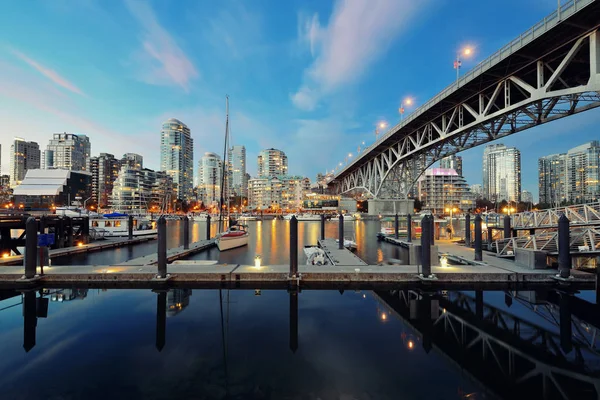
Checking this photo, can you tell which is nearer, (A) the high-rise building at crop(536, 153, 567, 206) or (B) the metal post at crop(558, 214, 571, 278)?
(B) the metal post at crop(558, 214, 571, 278)

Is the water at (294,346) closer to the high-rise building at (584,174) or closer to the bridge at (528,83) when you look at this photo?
the bridge at (528,83)

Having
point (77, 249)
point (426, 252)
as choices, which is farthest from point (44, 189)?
point (426, 252)

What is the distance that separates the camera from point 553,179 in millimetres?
158375

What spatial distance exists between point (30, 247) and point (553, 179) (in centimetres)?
21358

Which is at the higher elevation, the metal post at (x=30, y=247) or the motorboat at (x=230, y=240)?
the metal post at (x=30, y=247)

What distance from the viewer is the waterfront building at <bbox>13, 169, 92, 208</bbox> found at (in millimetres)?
108250

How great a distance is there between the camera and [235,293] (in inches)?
517

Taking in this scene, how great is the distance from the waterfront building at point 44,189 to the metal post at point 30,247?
10885 cm

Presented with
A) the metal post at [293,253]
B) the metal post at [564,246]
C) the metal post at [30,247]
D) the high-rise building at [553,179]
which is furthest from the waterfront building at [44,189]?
the high-rise building at [553,179]

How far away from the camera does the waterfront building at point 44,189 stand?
355 feet

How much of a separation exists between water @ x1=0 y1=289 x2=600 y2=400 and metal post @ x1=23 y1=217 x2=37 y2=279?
121cm

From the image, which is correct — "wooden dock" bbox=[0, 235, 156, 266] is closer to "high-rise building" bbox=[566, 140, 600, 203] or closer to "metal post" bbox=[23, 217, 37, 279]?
"metal post" bbox=[23, 217, 37, 279]

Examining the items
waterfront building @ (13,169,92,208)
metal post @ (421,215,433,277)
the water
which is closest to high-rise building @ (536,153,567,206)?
metal post @ (421,215,433,277)

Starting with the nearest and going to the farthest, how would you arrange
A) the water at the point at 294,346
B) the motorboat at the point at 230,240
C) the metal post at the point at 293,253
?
1. the water at the point at 294,346
2. the metal post at the point at 293,253
3. the motorboat at the point at 230,240
